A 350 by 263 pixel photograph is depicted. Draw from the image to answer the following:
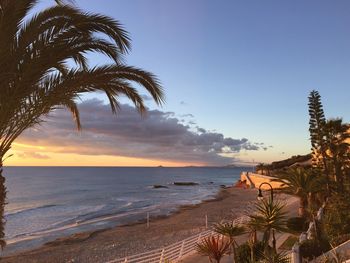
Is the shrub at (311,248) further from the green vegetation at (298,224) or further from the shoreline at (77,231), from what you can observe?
→ the shoreline at (77,231)

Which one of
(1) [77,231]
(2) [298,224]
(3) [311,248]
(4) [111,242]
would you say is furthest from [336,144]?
(1) [77,231]

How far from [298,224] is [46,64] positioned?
61.9 ft

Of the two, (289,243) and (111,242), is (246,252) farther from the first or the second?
(111,242)

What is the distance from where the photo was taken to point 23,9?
263 inches

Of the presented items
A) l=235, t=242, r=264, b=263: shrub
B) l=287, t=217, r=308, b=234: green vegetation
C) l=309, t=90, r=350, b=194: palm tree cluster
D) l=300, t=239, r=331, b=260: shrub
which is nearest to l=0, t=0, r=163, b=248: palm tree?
l=235, t=242, r=264, b=263: shrub

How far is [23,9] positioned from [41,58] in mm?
999

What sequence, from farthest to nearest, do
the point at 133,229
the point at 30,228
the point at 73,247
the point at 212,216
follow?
the point at 212,216 < the point at 30,228 < the point at 133,229 < the point at 73,247

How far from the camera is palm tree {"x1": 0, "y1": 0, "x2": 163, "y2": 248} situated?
6535mm

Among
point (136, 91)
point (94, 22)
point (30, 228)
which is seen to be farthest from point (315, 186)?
point (30, 228)

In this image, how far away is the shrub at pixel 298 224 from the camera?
20.8 m

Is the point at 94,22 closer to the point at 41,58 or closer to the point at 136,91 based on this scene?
the point at 41,58

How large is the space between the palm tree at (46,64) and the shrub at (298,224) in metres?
16.4

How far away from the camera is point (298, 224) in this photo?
2112cm

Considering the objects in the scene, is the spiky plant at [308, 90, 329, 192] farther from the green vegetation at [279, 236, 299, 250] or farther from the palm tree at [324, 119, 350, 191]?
the green vegetation at [279, 236, 299, 250]
